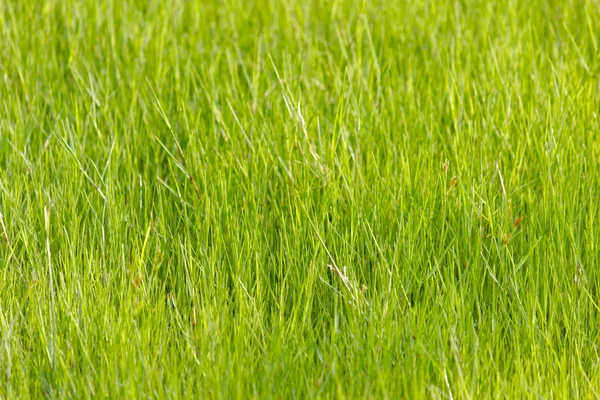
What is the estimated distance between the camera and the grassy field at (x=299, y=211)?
6.55 ft

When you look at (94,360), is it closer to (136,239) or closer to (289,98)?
(136,239)

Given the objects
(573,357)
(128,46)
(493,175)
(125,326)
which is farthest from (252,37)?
(573,357)

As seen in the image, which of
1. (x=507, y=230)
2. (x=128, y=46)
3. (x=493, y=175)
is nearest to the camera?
(x=507, y=230)

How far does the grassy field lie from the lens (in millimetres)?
1996

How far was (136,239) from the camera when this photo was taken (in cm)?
227

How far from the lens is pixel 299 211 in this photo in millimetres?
2451

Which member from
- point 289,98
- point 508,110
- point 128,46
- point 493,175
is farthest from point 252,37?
point 493,175

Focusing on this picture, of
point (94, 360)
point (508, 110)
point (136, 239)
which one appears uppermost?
point (508, 110)

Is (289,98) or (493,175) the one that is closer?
(493,175)

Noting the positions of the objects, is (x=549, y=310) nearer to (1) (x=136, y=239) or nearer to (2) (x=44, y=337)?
(1) (x=136, y=239)

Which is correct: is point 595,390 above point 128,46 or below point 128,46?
below

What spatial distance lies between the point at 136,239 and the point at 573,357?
1.13 m

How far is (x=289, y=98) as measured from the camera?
2852mm

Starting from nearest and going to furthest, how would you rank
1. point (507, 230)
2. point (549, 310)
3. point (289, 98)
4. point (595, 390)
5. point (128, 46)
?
point (595, 390)
point (549, 310)
point (507, 230)
point (289, 98)
point (128, 46)
